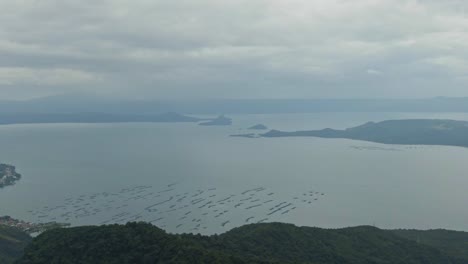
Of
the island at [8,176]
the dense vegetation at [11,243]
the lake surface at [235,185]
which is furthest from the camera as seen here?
the island at [8,176]

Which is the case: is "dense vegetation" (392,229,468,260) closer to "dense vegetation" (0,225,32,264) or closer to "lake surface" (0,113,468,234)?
"lake surface" (0,113,468,234)

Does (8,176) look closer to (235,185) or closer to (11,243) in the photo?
(235,185)

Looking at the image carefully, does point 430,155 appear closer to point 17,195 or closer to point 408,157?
point 408,157

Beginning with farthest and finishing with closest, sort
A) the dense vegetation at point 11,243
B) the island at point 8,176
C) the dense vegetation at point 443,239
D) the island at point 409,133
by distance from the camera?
the island at point 409,133 < the island at point 8,176 < the dense vegetation at point 443,239 < the dense vegetation at point 11,243

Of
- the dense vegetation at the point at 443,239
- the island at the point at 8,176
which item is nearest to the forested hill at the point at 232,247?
the dense vegetation at the point at 443,239

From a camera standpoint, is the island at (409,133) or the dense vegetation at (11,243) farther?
the island at (409,133)

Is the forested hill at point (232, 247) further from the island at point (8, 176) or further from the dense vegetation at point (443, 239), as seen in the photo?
the island at point (8, 176)
